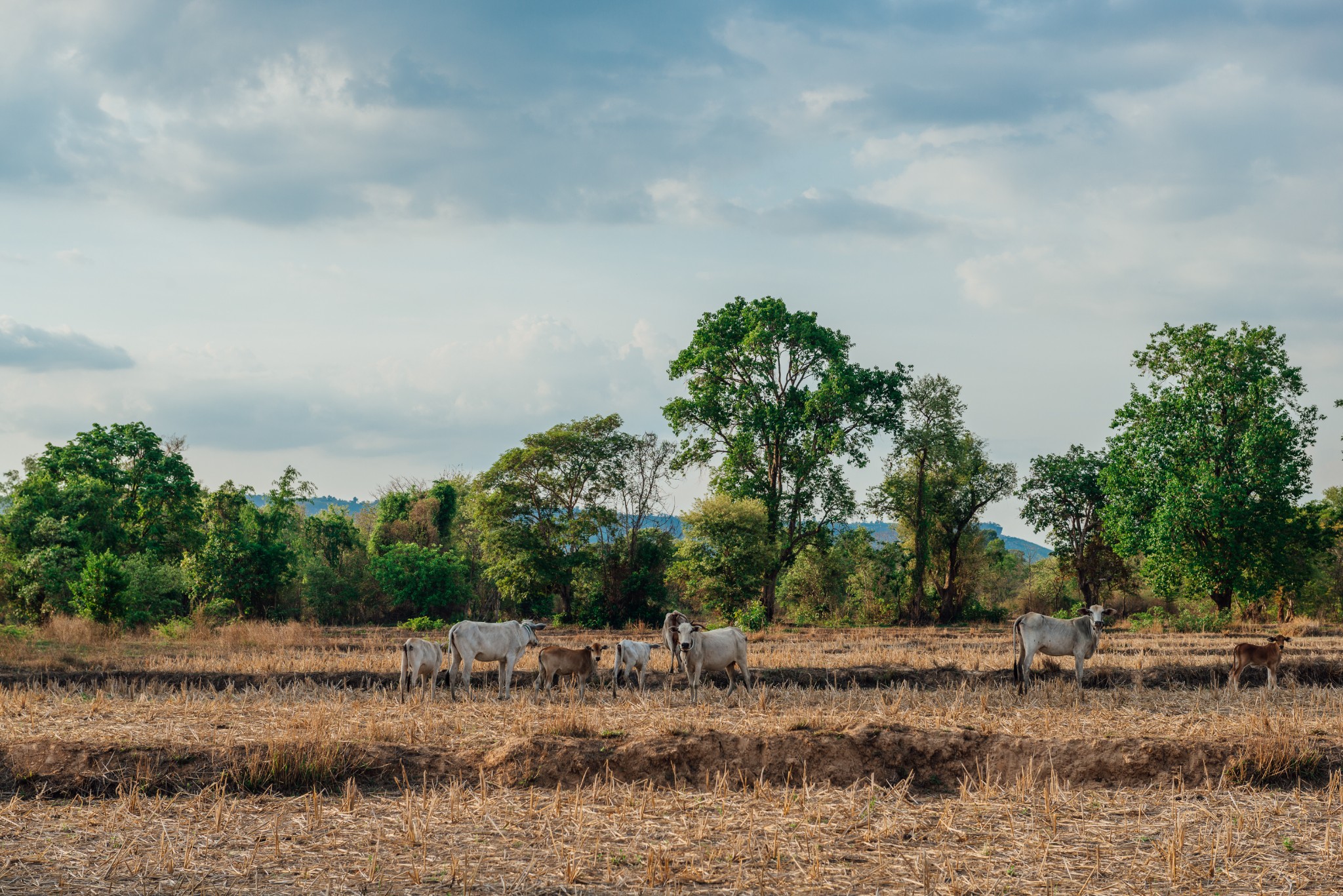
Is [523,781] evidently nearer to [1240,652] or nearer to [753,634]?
[1240,652]

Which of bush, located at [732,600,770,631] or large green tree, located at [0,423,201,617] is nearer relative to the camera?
large green tree, located at [0,423,201,617]

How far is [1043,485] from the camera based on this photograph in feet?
196

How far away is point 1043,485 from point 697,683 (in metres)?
47.4

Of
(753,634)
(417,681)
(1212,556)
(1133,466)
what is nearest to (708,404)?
(753,634)

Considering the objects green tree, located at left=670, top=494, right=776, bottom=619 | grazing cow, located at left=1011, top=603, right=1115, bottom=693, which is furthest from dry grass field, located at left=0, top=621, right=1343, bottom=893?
green tree, located at left=670, top=494, right=776, bottom=619

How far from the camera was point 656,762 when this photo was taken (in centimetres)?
1156

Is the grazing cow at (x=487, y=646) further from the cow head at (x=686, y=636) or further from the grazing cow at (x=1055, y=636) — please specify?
the grazing cow at (x=1055, y=636)

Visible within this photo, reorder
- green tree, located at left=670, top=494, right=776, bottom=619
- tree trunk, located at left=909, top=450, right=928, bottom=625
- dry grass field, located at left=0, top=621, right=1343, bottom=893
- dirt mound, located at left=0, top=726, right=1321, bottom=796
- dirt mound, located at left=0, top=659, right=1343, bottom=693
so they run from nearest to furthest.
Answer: dry grass field, located at left=0, top=621, right=1343, bottom=893 < dirt mound, located at left=0, top=726, right=1321, bottom=796 < dirt mound, located at left=0, top=659, right=1343, bottom=693 < green tree, located at left=670, top=494, right=776, bottom=619 < tree trunk, located at left=909, top=450, right=928, bottom=625

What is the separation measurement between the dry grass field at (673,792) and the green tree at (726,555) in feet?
91.8

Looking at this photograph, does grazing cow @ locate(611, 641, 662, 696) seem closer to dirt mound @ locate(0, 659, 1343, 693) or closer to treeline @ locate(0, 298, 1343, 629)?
dirt mound @ locate(0, 659, 1343, 693)

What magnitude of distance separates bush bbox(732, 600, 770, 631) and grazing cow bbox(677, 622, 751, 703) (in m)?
24.9

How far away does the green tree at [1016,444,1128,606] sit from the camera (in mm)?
58719

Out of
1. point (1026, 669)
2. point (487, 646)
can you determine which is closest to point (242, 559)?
point (487, 646)

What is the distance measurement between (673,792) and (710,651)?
8142mm
